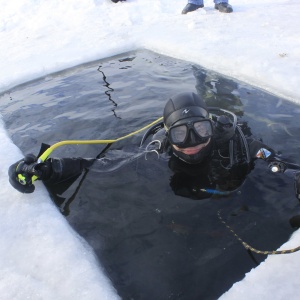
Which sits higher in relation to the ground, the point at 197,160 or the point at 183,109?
the point at 183,109

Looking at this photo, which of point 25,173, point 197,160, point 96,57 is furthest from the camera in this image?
point 96,57

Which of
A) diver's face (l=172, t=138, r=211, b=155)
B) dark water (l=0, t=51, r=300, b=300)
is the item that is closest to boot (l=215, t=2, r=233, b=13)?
dark water (l=0, t=51, r=300, b=300)

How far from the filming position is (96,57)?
23.4 ft

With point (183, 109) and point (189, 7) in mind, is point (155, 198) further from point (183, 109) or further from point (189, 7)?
point (189, 7)

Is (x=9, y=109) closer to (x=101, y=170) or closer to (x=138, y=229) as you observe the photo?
(x=101, y=170)

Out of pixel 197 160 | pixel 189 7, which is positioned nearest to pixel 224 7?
pixel 189 7

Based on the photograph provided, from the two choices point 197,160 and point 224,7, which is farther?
point 224,7

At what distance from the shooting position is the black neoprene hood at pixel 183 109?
3134 millimetres

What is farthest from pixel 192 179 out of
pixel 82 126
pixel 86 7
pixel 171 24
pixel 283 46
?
pixel 86 7

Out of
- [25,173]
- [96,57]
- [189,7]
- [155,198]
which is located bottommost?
[155,198]

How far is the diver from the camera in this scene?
9.87 ft

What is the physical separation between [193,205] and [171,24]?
6127mm

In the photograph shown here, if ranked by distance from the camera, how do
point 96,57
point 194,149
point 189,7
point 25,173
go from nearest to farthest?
point 25,173 < point 194,149 < point 96,57 < point 189,7

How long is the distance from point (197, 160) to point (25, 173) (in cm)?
170
